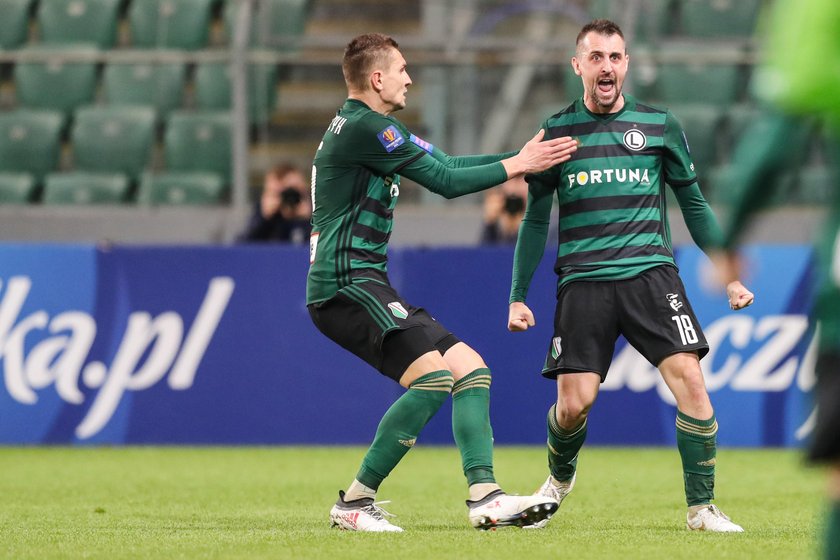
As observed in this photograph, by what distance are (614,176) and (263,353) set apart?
5.11 meters

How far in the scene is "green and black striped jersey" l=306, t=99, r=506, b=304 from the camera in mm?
5902

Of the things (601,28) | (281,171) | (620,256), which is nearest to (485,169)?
(620,256)

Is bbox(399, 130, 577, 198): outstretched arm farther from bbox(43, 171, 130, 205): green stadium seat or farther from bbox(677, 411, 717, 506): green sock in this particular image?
bbox(43, 171, 130, 205): green stadium seat

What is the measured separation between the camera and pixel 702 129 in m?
12.4

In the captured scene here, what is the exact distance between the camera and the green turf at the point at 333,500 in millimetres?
5301

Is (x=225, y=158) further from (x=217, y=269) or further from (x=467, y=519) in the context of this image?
(x=467, y=519)

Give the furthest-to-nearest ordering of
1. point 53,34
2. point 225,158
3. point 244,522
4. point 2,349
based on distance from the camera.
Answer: point 53,34 → point 225,158 → point 2,349 → point 244,522

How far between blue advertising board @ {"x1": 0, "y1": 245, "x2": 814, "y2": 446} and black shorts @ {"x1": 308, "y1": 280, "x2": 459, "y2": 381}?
4631 millimetres

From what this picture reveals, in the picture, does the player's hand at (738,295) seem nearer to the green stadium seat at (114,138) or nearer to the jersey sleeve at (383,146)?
the jersey sleeve at (383,146)

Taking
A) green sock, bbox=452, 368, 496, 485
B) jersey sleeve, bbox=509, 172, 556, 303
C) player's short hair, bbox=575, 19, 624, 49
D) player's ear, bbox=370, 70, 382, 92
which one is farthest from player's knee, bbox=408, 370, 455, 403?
player's short hair, bbox=575, 19, 624, 49

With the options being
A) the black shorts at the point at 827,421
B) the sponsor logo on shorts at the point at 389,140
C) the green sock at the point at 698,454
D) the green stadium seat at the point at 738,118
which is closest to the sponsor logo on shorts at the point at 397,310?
the sponsor logo on shorts at the point at 389,140

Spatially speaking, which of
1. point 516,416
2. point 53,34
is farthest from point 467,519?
point 53,34

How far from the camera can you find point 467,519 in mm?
6566

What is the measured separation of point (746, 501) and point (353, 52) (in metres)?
3.20
